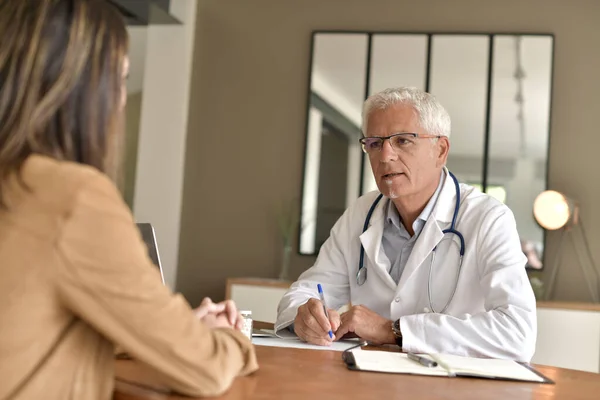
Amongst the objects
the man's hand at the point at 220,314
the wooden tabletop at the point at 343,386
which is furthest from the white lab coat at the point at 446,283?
the man's hand at the point at 220,314

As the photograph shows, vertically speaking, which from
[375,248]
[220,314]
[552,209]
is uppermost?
[552,209]

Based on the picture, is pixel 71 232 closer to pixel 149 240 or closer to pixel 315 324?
pixel 149 240

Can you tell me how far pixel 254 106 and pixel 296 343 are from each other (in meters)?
3.17

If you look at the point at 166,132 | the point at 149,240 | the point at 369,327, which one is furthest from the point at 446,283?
the point at 166,132

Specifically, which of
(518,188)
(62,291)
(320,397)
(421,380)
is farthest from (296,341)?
(518,188)

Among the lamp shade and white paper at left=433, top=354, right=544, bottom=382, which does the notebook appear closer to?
white paper at left=433, top=354, right=544, bottom=382

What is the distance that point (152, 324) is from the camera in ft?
3.29

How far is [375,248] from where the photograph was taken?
2336mm

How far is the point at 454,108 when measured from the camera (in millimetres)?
4543

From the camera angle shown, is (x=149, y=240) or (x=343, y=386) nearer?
(x=343, y=386)

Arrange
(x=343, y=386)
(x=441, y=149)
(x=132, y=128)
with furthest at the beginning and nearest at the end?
(x=132, y=128) → (x=441, y=149) → (x=343, y=386)

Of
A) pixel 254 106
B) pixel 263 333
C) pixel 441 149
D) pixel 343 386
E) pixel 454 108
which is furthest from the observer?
pixel 254 106

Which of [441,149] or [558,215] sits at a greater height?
[441,149]

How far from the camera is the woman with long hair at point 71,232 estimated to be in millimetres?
955
